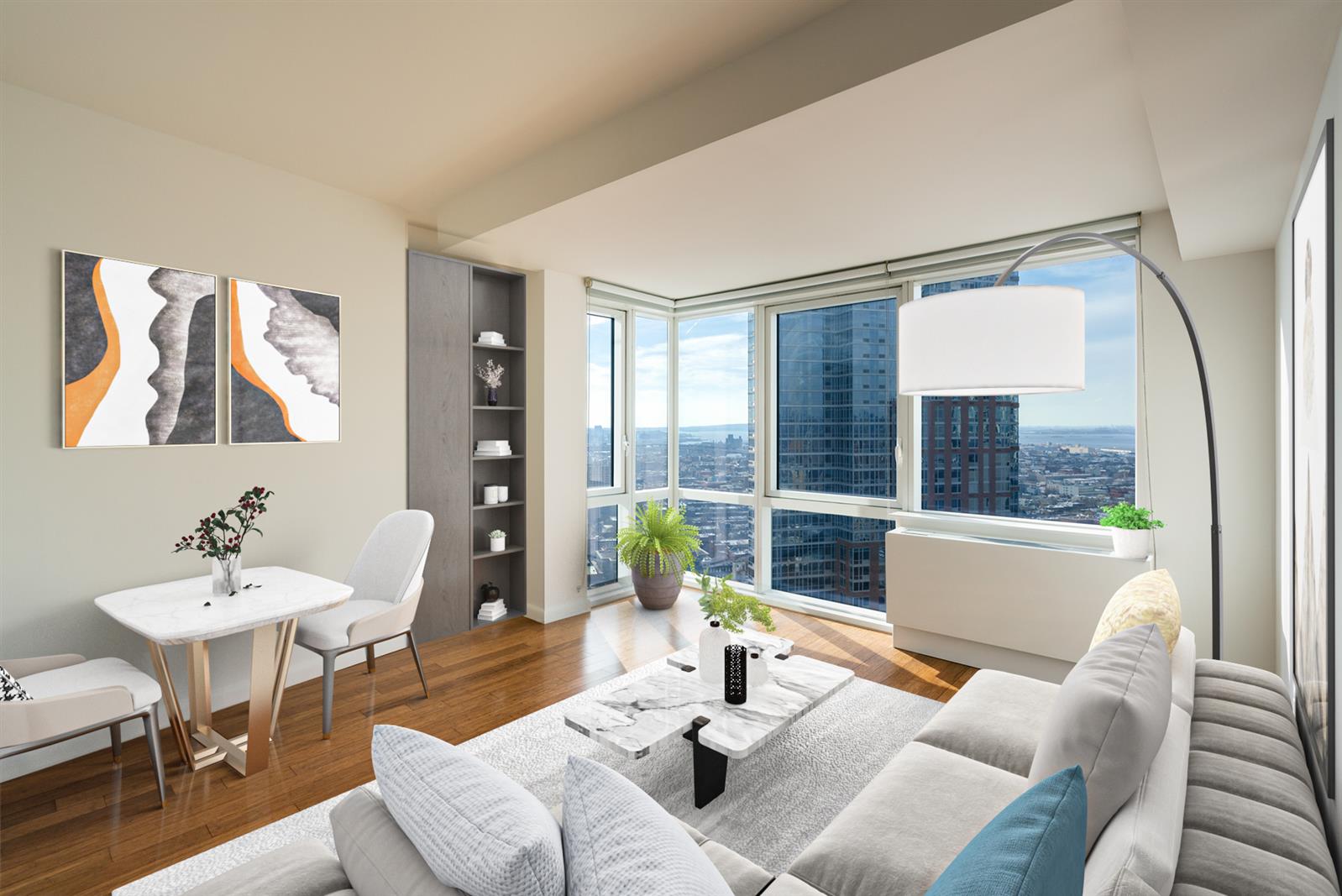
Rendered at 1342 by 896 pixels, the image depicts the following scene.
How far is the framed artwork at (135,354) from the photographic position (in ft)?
8.69

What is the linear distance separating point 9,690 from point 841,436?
171 inches

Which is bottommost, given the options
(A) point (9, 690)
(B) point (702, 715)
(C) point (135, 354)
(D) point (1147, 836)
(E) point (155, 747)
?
(E) point (155, 747)

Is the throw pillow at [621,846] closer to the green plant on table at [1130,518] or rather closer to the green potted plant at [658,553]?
the green plant on table at [1130,518]

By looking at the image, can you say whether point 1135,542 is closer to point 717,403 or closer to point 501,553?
point 717,403

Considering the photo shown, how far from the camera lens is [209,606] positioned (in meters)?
2.50

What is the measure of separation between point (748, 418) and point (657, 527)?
1.19 metres

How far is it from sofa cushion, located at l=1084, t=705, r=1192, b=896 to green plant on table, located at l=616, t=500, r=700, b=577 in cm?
357

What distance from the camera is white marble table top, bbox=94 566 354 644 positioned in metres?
2.27

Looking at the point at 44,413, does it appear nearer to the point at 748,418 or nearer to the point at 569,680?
the point at 569,680

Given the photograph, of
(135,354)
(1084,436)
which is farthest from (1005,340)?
(135,354)

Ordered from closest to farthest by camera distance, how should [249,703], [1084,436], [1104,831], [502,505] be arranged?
[1104,831] → [249,703] → [1084,436] → [502,505]

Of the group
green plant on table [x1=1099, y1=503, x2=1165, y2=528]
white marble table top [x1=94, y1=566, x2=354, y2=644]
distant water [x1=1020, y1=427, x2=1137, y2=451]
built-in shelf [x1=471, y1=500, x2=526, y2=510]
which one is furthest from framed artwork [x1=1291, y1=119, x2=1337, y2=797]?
built-in shelf [x1=471, y1=500, x2=526, y2=510]

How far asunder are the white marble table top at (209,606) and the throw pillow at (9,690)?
1.03 ft

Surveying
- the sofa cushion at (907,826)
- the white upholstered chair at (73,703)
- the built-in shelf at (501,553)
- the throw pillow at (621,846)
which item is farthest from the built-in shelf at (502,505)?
the throw pillow at (621,846)
